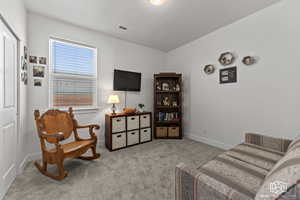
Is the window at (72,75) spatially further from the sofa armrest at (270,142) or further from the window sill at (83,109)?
the sofa armrest at (270,142)

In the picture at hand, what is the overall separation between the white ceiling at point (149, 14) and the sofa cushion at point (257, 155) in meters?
2.19

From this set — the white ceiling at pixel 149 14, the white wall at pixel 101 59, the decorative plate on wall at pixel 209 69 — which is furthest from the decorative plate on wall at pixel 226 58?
the white wall at pixel 101 59

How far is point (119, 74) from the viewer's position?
10.3 feet

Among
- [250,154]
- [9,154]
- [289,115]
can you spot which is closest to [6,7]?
[9,154]

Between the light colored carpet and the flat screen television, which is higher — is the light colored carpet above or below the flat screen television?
below

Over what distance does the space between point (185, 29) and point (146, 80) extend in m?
1.64

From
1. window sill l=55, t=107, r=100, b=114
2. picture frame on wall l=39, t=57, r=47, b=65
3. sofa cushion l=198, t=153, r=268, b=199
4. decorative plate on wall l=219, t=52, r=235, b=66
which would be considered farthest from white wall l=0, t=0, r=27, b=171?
decorative plate on wall l=219, t=52, r=235, b=66

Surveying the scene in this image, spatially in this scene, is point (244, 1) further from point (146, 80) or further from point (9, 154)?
point (9, 154)

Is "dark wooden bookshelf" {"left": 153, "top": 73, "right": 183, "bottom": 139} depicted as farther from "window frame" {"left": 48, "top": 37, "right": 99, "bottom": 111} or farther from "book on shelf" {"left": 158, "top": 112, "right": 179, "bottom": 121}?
"window frame" {"left": 48, "top": 37, "right": 99, "bottom": 111}

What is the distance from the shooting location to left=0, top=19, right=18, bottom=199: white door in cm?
141

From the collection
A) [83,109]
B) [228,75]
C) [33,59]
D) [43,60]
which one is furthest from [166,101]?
[33,59]

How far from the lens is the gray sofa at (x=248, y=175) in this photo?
1.73 feet

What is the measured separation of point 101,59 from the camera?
116 inches

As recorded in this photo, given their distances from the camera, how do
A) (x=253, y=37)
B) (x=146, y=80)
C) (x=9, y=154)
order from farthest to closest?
(x=146, y=80)
(x=253, y=37)
(x=9, y=154)
